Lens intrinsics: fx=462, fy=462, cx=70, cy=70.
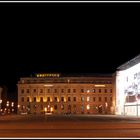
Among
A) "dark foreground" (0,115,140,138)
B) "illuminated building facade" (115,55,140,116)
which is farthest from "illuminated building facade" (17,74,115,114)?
"dark foreground" (0,115,140,138)

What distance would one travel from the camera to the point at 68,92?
18775 cm

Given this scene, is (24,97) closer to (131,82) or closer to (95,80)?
(95,80)

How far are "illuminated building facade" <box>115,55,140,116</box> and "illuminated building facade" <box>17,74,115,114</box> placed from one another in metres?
44.4

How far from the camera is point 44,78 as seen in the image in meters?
188

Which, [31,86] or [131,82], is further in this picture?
[31,86]

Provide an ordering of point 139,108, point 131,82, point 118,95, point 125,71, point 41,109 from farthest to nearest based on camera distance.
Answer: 1. point 41,109
2. point 118,95
3. point 125,71
4. point 131,82
5. point 139,108

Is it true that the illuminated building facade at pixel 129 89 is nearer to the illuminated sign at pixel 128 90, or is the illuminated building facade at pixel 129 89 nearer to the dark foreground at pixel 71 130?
the illuminated sign at pixel 128 90

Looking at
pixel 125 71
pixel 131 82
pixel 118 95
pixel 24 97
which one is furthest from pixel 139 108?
pixel 24 97

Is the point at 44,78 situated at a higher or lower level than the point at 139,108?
higher

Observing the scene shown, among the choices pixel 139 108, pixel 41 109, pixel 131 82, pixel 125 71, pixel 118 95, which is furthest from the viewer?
pixel 41 109

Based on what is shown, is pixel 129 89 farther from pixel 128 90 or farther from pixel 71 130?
pixel 71 130

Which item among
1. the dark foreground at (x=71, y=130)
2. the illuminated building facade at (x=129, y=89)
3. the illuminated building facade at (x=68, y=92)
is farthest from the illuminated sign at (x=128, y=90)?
the dark foreground at (x=71, y=130)

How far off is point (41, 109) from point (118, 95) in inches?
2021

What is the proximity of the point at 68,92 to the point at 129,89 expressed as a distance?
2858 inches
